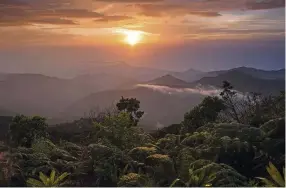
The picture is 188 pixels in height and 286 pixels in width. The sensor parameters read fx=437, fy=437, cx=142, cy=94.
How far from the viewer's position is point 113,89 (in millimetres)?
9344

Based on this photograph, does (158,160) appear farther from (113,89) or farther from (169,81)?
(113,89)

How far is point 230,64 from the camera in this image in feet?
25.7

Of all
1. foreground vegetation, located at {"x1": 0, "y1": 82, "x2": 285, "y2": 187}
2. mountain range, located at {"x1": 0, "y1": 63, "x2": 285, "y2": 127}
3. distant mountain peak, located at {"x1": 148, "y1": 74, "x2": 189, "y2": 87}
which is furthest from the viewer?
distant mountain peak, located at {"x1": 148, "y1": 74, "x2": 189, "y2": 87}

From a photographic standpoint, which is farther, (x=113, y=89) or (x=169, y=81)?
(x=113, y=89)

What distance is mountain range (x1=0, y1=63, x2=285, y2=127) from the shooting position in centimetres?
816

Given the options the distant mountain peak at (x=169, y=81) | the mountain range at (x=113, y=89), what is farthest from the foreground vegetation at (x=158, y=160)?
the distant mountain peak at (x=169, y=81)

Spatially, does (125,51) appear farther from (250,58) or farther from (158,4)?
(250,58)

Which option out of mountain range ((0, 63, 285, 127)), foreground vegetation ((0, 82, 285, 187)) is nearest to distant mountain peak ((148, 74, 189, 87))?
mountain range ((0, 63, 285, 127))

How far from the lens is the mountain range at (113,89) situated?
816 cm

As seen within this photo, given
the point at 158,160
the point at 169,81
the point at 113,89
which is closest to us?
the point at 158,160

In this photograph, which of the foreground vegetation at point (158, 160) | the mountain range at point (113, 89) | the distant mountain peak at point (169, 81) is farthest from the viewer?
the distant mountain peak at point (169, 81)

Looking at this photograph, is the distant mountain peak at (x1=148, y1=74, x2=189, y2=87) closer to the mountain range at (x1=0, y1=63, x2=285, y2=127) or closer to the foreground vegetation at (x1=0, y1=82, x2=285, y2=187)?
the mountain range at (x1=0, y1=63, x2=285, y2=127)

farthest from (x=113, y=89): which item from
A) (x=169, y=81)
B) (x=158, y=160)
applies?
(x=158, y=160)

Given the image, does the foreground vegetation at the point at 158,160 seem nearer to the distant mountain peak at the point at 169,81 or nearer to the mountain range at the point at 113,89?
the mountain range at the point at 113,89
